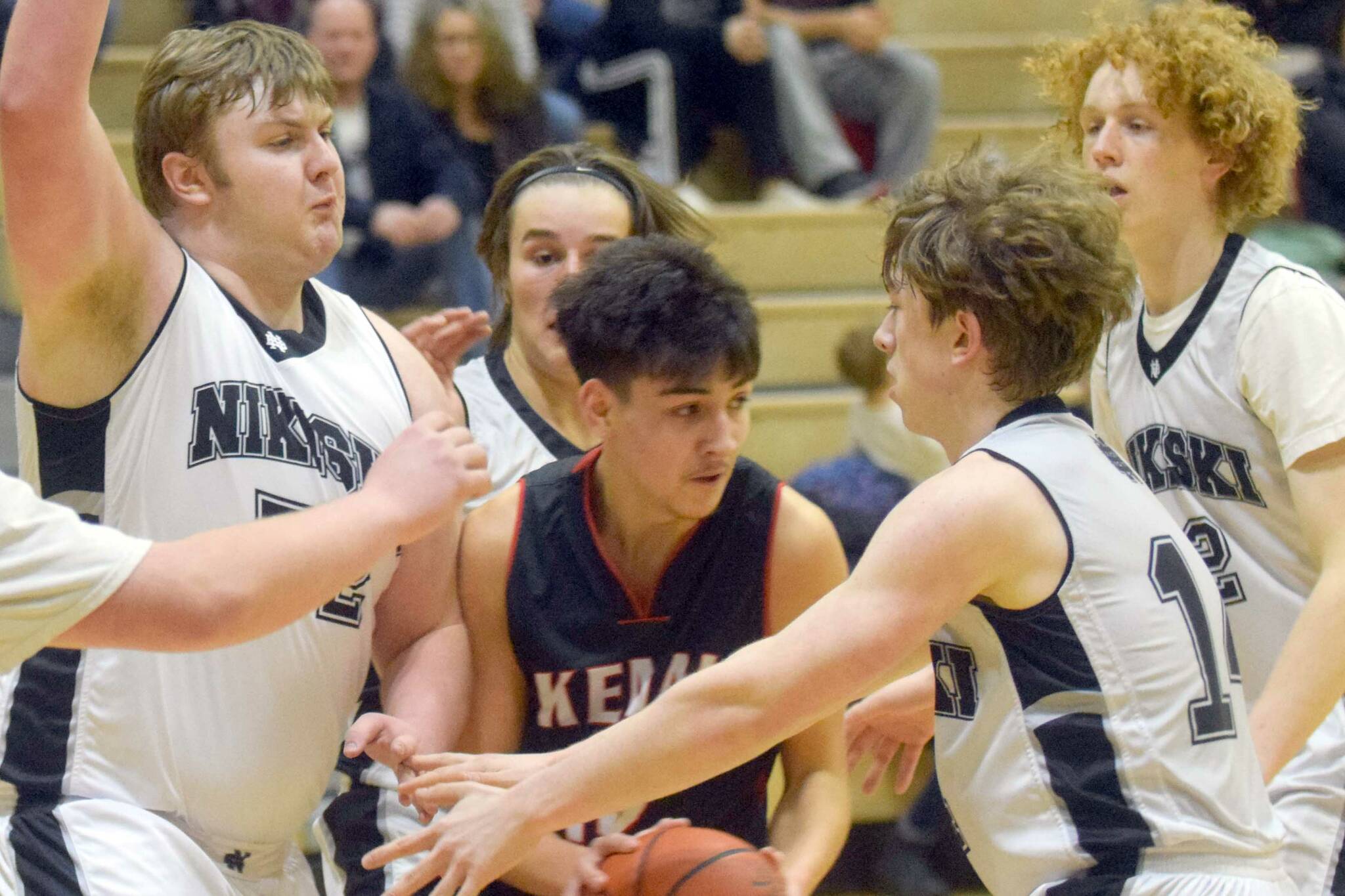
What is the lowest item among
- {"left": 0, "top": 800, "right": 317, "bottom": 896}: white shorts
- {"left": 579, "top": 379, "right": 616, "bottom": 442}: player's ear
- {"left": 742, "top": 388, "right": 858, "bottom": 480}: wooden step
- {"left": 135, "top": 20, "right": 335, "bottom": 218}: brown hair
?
{"left": 742, "top": 388, "right": 858, "bottom": 480}: wooden step

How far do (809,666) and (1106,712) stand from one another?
45cm

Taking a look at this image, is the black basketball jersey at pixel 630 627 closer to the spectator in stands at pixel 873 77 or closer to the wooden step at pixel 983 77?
Result: the spectator in stands at pixel 873 77

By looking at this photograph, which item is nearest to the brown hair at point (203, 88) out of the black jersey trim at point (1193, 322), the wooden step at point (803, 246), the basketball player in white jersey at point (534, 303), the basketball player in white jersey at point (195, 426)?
the basketball player in white jersey at point (195, 426)

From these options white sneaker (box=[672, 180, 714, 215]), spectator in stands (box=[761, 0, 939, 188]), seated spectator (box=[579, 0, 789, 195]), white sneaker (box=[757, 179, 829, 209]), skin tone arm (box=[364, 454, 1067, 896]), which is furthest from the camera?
spectator in stands (box=[761, 0, 939, 188])

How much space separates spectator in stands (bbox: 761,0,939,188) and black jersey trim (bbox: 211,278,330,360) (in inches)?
217

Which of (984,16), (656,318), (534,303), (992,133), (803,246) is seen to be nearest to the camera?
(656,318)

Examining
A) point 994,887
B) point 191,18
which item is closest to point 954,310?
point 994,887

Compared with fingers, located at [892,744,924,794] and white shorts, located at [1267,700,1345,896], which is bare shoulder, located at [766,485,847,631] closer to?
fingers, located at [892,744,924,794]

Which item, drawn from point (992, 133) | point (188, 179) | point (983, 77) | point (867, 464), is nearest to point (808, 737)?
point (188, 179)

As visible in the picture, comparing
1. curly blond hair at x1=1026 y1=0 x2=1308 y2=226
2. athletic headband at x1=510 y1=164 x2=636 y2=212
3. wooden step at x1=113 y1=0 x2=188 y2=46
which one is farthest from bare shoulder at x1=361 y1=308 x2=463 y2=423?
wooden step at x1=113 y1=0 x2=188 y2=46

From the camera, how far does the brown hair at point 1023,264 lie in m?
2.43

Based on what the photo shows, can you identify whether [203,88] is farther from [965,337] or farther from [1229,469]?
[1229,469]

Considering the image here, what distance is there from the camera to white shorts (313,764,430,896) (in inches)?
124

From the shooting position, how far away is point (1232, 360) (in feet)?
10.3
